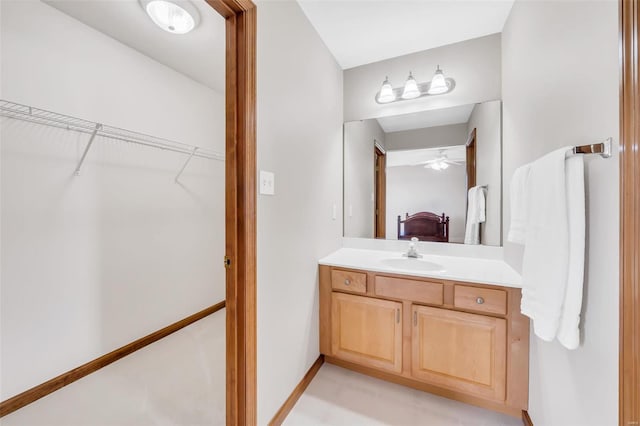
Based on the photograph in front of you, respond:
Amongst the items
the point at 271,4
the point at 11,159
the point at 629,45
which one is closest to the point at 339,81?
the point at 271,4

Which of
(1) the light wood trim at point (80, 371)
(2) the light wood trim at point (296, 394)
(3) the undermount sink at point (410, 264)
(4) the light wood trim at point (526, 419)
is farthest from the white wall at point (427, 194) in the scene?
(1) the light wood trim at point (80, 371)

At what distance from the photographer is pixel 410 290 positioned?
5.25ft

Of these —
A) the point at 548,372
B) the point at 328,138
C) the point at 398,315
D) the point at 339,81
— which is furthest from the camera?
the point at 339,81

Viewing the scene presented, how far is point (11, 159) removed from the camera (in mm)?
1461

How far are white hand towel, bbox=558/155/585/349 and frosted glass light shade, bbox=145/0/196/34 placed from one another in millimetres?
2141

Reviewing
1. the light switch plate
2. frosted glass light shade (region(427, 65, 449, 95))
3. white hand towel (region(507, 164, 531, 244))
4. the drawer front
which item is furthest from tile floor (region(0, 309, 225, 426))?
frosted glass light shade (region(427, 65, 449, 95))

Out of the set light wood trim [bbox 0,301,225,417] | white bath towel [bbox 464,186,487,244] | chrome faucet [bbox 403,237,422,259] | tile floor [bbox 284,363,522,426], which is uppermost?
white bath towel [bbox 464,186,487,244]

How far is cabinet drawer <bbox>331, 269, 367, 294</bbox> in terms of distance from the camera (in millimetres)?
1738

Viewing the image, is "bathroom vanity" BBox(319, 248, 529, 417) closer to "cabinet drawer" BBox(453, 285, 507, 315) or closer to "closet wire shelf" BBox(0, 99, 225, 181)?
"cabinet drawer" BBox(453, 285, 507, 315)

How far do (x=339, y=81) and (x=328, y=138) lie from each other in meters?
0.62

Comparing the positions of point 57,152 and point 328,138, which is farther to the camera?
point 328,138

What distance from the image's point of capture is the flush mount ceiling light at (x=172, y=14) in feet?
4.89

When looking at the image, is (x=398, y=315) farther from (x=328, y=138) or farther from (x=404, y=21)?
(x=404, y=21)

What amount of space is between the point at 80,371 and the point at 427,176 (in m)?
2.90
